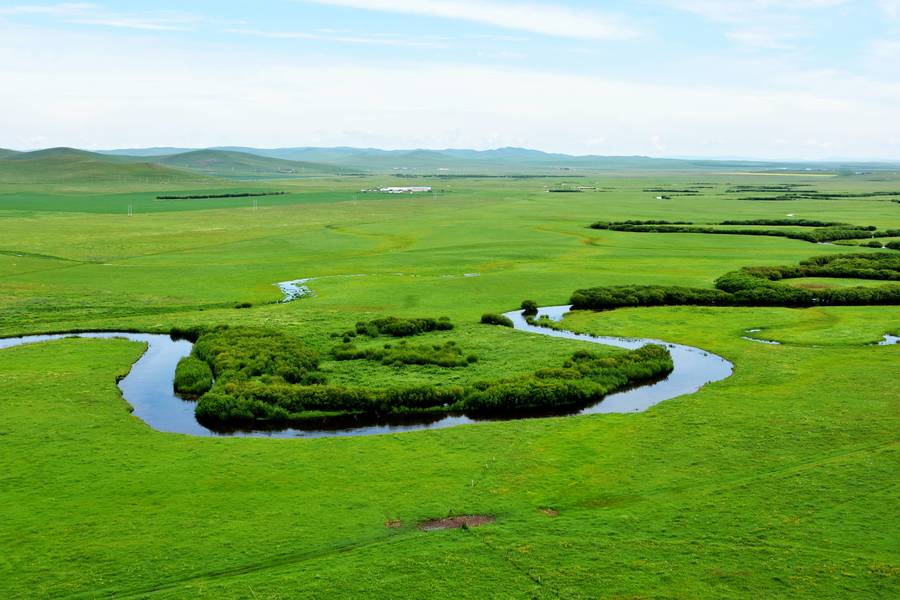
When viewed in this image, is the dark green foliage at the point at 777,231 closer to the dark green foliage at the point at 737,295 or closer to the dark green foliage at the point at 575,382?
the dark green foliage at the point at 737,295

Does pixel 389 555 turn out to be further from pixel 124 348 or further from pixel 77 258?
pixel 77 258

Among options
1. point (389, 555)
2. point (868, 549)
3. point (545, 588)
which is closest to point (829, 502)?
point (868, 549)

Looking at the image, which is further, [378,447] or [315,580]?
[378,447]

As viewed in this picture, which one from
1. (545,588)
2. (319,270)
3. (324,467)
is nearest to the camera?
(545,588)

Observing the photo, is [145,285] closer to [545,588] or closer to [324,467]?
[324,467]

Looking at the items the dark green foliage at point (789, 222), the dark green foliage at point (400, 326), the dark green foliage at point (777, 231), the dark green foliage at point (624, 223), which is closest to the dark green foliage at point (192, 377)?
the dark green foliage at point (400, 326)

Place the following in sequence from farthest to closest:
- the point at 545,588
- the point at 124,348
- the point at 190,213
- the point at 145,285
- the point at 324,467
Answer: the point at 190,213 → the point at 145,285 → the point at 124,348 → the point at 324,467 → the point at 545,588
